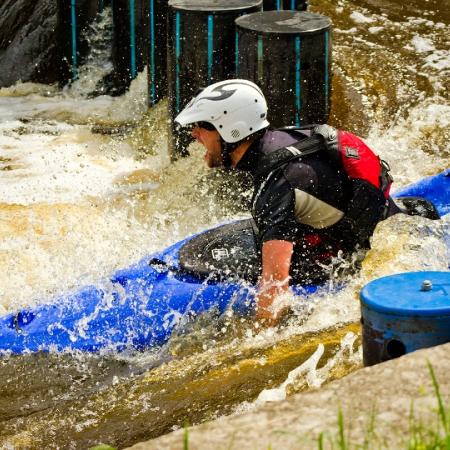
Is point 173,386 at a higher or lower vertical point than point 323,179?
lower

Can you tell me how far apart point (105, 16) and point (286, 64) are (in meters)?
3.20

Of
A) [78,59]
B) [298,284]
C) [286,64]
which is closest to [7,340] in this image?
[298,284]

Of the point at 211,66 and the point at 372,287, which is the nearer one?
the point at 372,287

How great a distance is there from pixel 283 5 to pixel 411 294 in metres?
5.43

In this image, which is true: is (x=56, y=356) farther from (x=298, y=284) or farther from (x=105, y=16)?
(x=105, y=16)

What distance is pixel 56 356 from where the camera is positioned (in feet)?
15.3

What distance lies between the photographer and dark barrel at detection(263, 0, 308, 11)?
8352 millimetres

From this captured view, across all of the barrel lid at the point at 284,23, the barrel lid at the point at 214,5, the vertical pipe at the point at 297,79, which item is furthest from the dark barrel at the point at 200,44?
the vertical pipe at the point at 297,79

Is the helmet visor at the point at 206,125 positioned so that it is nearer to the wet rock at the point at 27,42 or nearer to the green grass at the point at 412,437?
the green grass at the point at 412,437

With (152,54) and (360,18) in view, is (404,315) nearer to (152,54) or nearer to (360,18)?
(152,54)

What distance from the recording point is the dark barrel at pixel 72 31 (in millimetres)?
9203

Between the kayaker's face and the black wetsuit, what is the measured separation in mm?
111

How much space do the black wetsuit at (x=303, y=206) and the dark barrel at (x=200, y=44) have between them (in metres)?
2.49

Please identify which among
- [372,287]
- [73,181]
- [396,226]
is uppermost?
[372,287]
